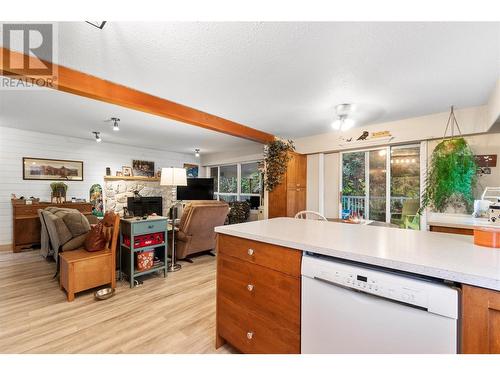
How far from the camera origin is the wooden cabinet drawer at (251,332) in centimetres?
124

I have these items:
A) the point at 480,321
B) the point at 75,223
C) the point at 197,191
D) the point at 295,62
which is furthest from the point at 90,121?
the point at 480,321

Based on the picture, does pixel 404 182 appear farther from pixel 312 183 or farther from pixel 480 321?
pixel 480 321

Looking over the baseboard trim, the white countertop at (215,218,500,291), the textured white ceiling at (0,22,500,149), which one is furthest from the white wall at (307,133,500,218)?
the baseboard trim

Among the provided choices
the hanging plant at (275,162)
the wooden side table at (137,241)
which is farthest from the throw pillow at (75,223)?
the hanging plant at (275,162)

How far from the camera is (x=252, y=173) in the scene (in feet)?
20.6

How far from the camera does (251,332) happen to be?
1.41m

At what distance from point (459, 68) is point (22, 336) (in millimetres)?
4420

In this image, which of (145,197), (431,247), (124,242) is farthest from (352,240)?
(145,197)

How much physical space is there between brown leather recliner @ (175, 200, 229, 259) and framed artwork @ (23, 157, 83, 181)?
325cm

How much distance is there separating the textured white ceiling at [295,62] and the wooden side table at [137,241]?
162cm

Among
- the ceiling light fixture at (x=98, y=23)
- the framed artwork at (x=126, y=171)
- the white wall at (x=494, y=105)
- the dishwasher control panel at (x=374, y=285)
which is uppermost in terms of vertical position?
the ceiling light fixture at (x=98, y=23)

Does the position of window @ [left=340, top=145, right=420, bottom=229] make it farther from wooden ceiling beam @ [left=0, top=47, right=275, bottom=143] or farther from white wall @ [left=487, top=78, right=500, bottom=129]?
wooden ceiling beam @ [left=0, top=47, right=275, bottom=143]

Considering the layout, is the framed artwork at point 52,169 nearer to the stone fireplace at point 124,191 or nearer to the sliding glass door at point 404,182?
the stone fireplace at point 124,191

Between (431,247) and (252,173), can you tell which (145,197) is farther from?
(431,247)
